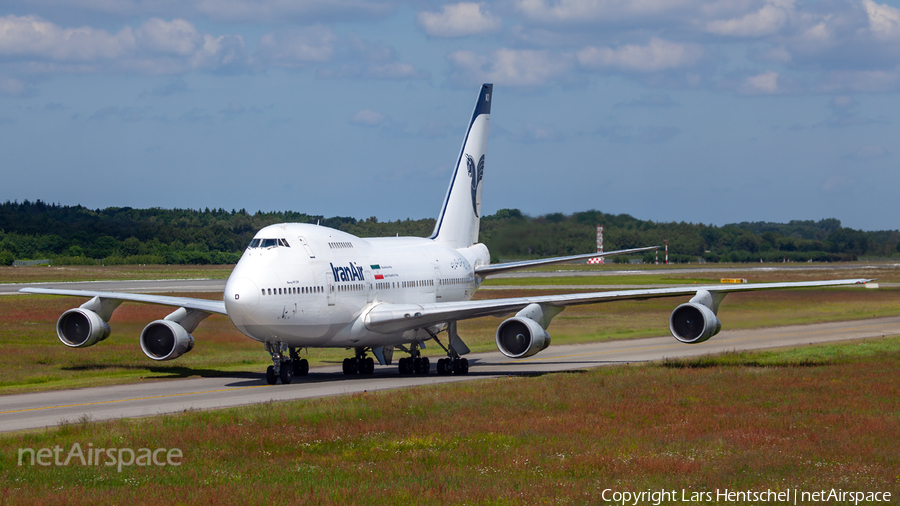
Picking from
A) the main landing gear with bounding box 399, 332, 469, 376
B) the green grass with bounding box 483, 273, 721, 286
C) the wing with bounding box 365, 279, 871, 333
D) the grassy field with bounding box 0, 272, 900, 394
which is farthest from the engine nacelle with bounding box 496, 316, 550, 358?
the green grass with bounding box 483, 273, 721, 286

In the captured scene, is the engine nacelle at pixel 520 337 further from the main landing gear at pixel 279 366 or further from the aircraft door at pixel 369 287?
the main landing gear at pixel 279 366

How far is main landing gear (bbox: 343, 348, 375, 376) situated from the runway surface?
1.31 feet

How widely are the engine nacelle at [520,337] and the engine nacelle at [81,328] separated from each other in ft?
47.6

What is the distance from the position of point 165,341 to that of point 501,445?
17.3 metres

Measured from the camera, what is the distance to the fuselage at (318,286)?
28.0 metres

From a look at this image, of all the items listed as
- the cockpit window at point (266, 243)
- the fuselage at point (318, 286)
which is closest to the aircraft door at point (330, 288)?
the fuselage at point (318, 286)

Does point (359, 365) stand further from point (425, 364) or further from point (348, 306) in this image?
point (348, 306)

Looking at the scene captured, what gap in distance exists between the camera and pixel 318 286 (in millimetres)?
29547

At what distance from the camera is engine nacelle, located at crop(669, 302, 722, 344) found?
3105cm

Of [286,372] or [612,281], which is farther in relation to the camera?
[612,281]

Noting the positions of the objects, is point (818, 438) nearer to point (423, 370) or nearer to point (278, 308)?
point (278, 308)

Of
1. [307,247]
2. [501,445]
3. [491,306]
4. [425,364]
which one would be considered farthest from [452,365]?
[501,445]

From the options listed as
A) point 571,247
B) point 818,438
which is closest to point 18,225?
point 571,247

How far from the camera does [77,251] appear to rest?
159 m
